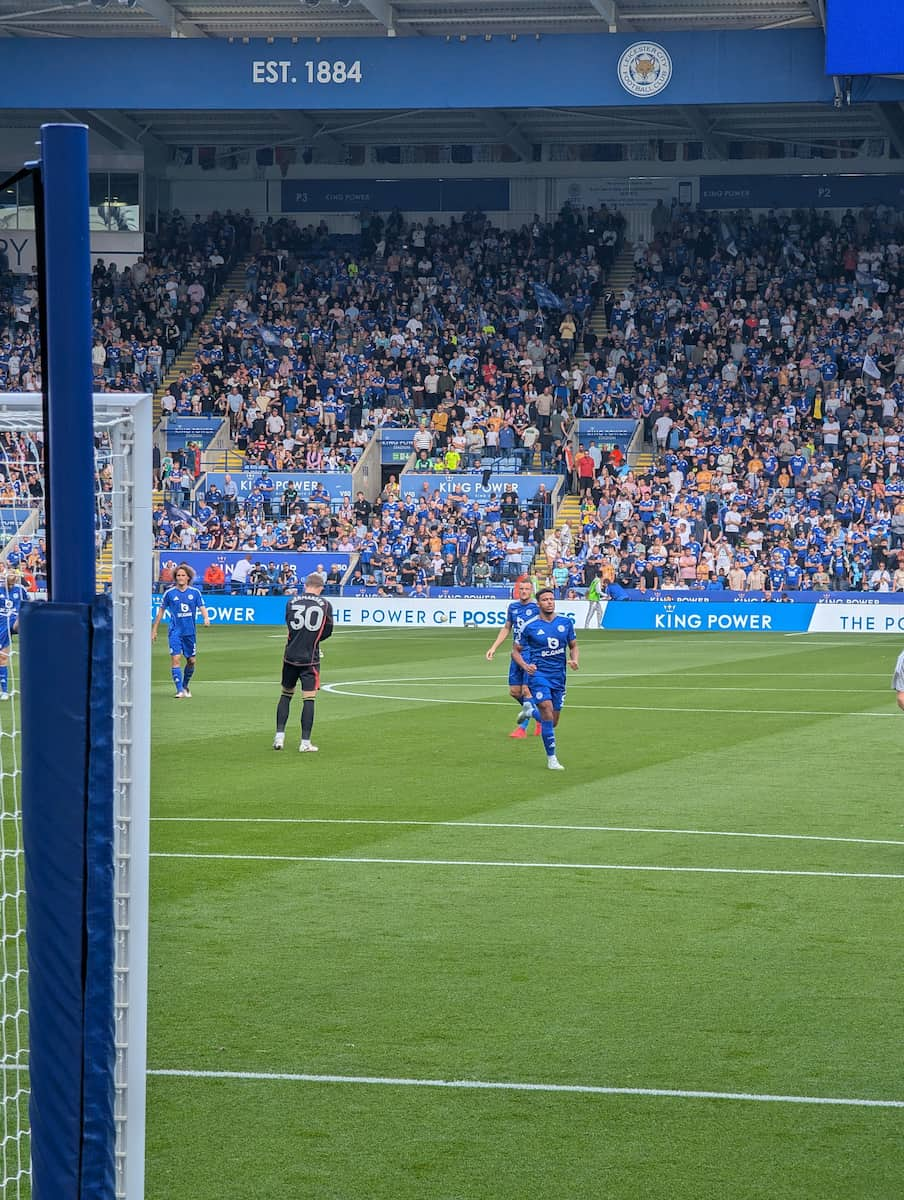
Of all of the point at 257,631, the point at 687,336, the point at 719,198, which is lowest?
the point at 257,631

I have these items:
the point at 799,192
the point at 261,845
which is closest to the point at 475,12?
the point at 799,192

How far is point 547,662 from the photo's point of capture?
1791cm

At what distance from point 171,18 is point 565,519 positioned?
16767mm

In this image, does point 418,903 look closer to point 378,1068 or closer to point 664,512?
point 378,1068

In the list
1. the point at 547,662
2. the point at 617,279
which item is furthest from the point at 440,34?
the point at 547,662

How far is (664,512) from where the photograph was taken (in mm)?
45406

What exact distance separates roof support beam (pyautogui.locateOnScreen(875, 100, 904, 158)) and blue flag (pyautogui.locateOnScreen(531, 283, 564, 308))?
11.1m

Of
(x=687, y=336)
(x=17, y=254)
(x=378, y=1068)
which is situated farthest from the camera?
(x=17, y=254)

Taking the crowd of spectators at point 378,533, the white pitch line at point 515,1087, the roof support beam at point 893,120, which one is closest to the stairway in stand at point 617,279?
the roof support beam at point 893,120

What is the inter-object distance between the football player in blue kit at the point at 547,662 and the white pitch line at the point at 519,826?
3373 mm

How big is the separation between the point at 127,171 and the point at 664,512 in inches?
894

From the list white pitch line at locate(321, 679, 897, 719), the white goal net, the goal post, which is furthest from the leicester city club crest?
the goal post

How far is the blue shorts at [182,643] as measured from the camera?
2403 centimetres

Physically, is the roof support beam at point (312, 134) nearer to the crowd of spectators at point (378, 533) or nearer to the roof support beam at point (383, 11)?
the roof support beam at point (383, 11)
